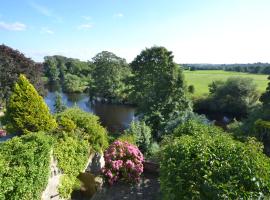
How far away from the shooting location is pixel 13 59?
95.2ft

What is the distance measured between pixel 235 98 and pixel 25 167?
121 ft

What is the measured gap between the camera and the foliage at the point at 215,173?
6270 mm

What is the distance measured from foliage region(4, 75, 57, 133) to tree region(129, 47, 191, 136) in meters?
15.9

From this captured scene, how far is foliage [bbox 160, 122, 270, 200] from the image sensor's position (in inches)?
247

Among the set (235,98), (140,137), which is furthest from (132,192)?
(235,98)

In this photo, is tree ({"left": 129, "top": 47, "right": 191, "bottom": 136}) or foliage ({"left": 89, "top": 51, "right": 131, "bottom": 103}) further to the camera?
foliage ({"left": 89, "top": 51, "right": 131, "bottom": 103})

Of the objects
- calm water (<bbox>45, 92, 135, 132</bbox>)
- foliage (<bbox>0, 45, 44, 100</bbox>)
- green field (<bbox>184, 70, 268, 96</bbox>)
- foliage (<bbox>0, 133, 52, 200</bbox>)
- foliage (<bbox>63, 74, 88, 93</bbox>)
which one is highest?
foliage (<bbox>0, 45, 44, 100</bbox>)

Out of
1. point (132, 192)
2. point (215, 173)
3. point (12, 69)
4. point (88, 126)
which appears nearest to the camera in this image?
point (215, 173)

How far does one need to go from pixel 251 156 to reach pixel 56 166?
251 inches

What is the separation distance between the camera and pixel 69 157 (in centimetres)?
1079

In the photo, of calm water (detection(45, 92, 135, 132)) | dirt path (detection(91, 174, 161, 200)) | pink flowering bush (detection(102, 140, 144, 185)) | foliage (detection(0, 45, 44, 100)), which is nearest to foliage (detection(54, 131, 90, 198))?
dirt path (detection(91, 174, 161, 200))

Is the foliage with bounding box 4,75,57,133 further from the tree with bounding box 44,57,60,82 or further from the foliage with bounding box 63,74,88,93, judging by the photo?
the tree with bounding box 44,57,60,82

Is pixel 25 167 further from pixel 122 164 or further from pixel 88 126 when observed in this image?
pixel 122 164

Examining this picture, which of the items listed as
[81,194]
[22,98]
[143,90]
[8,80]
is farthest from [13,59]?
[81,194]
